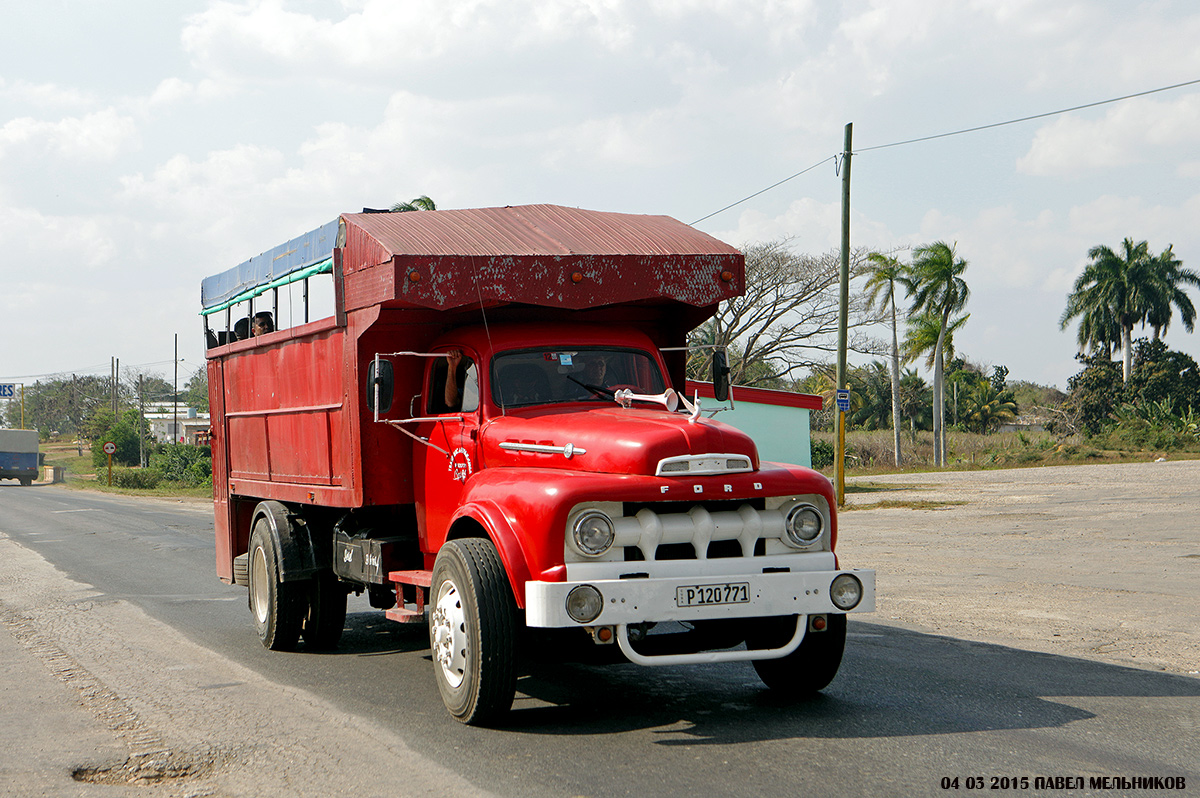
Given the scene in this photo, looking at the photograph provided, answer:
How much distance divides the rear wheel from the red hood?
8.76 feet

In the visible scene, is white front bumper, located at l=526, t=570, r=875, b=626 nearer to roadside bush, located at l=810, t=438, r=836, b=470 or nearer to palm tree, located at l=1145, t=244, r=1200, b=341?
roadside bush, located at l=810, t=438, r=836, b=470

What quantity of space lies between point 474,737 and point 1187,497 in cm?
2345

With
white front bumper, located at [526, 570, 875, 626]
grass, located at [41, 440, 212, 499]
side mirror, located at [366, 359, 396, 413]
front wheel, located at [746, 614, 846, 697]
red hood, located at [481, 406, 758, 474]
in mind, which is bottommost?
grass, located at [41, 440, 212, 499]

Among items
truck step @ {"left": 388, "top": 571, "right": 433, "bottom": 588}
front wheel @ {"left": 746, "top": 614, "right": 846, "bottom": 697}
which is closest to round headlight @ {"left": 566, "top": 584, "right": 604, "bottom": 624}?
front wheel @ {"left": 746, "top": 614, "right": 846, "bottom": 697}

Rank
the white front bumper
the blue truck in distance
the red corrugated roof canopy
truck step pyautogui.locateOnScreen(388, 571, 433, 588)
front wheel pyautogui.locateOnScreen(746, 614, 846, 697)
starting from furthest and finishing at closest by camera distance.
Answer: the blue truck in distance < the red corrugated roof canopy < truck step pyautogui.locateOnScreen(388, 571, 433, 588) < front wheel pyautogui.locateOnScreen(746, 614, 846, 697) < the white front bumper

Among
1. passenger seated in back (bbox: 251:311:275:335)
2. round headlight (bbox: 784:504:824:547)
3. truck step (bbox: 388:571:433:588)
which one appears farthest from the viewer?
passenger seated in back (bbox: 251:311:275:335)

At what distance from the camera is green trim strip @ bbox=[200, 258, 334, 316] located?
311 inches

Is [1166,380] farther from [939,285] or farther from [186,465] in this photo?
[186,465]

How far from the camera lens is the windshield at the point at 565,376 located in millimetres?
6969

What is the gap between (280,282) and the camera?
8.95m

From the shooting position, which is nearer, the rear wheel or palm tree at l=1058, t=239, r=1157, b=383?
the rear wheel

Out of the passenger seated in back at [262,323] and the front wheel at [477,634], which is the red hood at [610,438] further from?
the passenger seated in back at [262,323]

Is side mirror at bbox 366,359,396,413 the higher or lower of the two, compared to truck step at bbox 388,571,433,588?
higher

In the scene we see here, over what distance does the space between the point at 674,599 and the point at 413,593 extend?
262 centimetres
